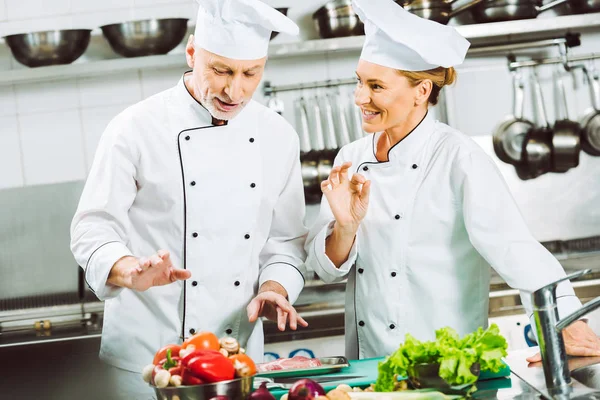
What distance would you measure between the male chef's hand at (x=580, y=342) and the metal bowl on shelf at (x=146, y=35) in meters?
2.26

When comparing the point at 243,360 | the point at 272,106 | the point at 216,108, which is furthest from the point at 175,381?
the point at 272,106

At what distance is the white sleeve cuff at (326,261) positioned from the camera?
2.14 m

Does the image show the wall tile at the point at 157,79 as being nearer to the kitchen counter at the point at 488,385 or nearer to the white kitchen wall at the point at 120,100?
the white kitchen wall at the point at 120,100

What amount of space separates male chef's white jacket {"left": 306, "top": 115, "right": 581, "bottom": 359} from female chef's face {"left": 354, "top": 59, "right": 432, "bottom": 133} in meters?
0.09

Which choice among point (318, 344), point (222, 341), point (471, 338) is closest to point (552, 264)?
point (471, 338)

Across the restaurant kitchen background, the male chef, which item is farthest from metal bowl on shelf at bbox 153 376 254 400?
the restaurant kitchen background

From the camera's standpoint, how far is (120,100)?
12.5ft

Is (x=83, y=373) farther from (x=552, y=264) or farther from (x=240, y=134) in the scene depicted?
(x=552, y=264)

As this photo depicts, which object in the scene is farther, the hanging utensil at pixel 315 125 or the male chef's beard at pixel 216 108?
the hanging utensil at pixel 315 125

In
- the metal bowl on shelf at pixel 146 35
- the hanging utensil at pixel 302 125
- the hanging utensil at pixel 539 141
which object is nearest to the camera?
the metal bowl on shelf at pixel 146 35

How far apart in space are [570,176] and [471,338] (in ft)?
8.30

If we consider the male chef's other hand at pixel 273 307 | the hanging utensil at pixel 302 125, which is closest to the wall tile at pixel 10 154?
the hanging utensil at pixel 302 125

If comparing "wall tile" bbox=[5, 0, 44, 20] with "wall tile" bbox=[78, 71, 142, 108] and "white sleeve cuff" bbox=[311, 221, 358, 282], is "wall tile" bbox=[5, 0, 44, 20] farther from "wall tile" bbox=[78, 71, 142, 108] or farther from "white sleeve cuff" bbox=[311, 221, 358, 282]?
"white sleeve cuff" bbox=[311, 221, 358, 282]

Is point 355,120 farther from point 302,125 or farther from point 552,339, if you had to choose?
point 552,339
